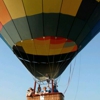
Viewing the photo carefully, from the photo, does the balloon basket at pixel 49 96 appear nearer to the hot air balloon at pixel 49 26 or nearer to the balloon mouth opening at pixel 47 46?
the hot air balloon at pixel 49 26

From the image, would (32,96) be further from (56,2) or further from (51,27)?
(56,2)

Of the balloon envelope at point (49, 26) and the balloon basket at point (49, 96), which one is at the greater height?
the balloon envelope at point (49, 26)

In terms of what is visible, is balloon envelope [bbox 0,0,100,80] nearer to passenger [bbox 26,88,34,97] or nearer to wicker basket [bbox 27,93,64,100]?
passenger [bbox 26,88,34,97]

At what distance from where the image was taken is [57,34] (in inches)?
443

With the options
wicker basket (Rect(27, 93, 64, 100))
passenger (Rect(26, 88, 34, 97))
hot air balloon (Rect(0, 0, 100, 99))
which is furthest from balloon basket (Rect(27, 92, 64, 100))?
hot air balloon (Rect(0, 0, 100, 99))

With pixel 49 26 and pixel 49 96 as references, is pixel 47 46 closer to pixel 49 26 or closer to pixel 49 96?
pixel 49 26

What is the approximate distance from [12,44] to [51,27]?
6.05 ft

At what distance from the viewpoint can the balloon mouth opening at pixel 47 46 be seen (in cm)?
1143

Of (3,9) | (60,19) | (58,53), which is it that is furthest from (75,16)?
(3,9)

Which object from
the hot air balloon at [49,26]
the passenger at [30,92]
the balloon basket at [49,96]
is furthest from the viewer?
the passenger at [30,92]

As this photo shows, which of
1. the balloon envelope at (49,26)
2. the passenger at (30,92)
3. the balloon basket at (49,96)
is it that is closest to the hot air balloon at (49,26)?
the balloon envelope at (49,26)

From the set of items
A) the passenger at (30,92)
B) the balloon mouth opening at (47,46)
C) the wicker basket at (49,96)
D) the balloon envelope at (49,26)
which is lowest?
the wicker basket at (49,96)

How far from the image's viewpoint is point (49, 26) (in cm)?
1105

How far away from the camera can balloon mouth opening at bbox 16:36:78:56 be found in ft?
37.5
